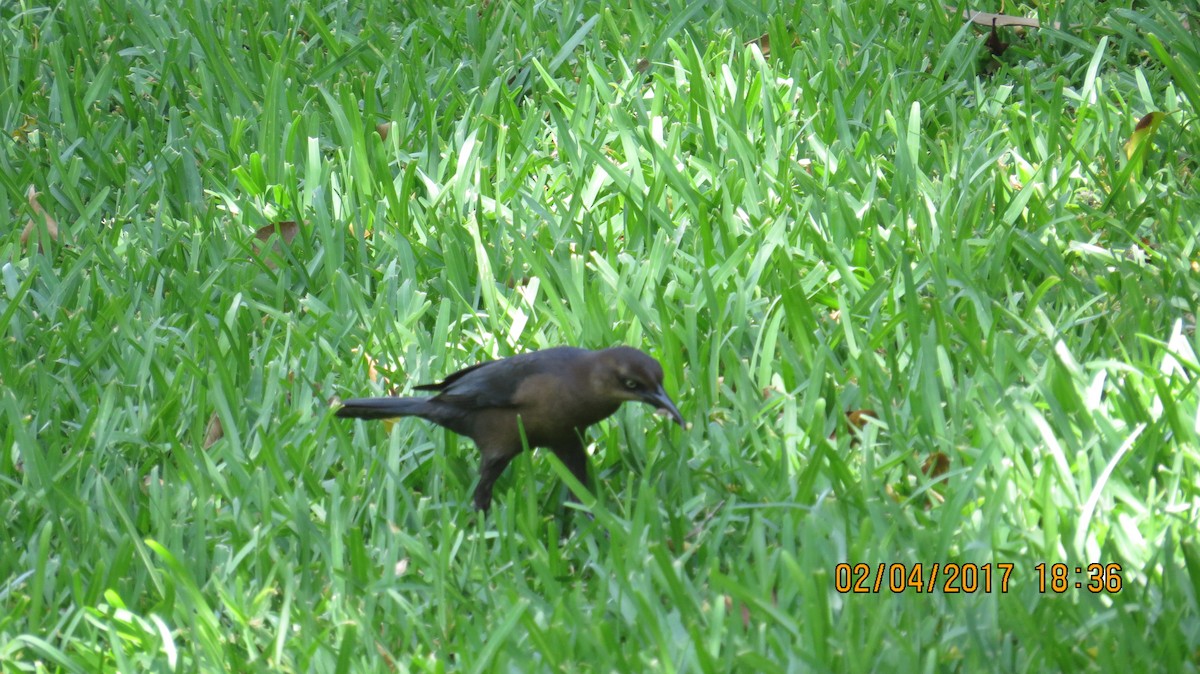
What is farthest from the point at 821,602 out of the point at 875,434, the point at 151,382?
the point at 151,382

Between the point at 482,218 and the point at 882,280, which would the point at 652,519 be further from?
the point at 482,218

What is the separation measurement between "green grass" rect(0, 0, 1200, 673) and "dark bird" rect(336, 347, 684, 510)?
0.12 meters

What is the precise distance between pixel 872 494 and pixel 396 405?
3.70 ft

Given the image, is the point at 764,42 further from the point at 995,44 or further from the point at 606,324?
the point at 606,324

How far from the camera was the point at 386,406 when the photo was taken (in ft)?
11.7

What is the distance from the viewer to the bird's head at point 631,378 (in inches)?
130

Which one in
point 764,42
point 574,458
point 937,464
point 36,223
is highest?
point 36,223

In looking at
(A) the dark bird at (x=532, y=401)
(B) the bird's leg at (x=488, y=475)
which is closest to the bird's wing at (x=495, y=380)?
(A) the dark bird at (x=532, y=401)

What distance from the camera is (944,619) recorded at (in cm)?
290

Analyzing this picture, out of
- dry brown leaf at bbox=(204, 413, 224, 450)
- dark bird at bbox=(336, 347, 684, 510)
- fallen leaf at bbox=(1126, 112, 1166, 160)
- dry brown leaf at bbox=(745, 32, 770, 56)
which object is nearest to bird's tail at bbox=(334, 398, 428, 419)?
dark bird at bbox=(336, 347, 684, 510)
